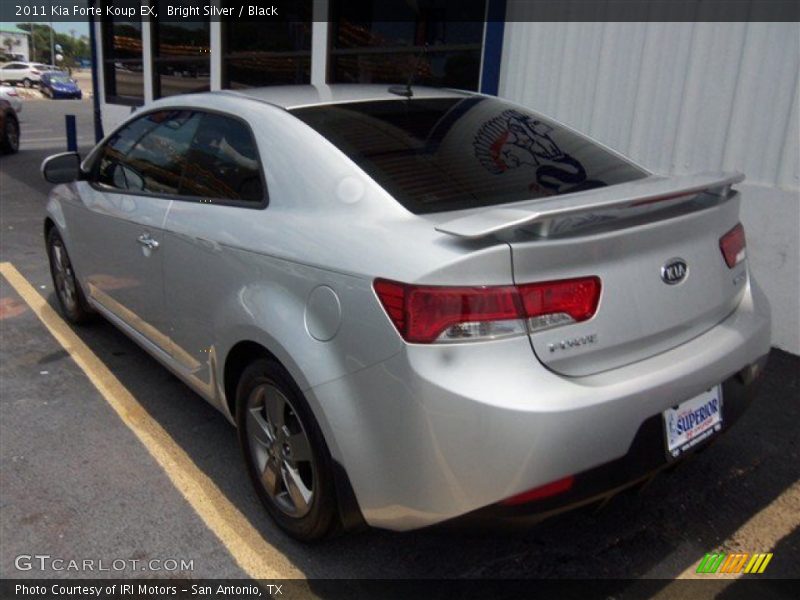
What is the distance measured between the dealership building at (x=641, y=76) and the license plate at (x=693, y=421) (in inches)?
96.0

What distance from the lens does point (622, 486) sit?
208cm

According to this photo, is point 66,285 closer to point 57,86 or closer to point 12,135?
point 12,135

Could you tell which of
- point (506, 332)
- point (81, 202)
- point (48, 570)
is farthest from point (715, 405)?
point (81, 202)

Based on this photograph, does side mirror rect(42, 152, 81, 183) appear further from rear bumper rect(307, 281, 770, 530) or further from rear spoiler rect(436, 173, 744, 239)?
rear spoiler rect(436, 173, 744, 239)

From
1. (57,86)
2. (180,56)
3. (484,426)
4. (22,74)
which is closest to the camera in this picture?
(484,426)

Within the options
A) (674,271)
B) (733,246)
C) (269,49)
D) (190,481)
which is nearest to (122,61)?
(269,49)

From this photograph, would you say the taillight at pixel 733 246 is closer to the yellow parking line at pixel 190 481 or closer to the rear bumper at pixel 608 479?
the rear bumper at pixel 608 479

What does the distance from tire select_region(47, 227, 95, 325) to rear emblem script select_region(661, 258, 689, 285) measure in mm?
3653

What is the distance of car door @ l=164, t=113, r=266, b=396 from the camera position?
2689 mm

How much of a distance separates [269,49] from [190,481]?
8200mm

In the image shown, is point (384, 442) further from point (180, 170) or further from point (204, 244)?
point (180, 170)

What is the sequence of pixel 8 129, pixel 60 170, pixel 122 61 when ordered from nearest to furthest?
pixel 60 170 → pixel 122 61 → pixel 8 129

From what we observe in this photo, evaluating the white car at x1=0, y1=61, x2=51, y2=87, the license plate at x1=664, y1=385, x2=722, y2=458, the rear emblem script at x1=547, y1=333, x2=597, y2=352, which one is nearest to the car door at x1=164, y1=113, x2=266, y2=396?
the rear emblem script at x1=547, y1=333, x2=597, y2=352

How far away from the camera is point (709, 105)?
15.1 feet
